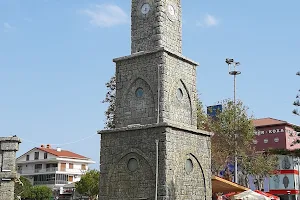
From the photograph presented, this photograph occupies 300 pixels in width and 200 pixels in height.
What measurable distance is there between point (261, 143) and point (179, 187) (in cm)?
3122

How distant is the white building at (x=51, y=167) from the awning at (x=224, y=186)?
3177 centimetres

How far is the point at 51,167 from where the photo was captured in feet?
172

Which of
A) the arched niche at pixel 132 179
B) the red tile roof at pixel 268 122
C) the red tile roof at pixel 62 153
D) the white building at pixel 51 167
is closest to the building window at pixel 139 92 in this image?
the arched niche at pixel 132 179

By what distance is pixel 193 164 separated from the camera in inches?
671

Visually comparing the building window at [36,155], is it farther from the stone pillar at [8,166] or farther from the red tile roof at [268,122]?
the stone pillar at [8,166]

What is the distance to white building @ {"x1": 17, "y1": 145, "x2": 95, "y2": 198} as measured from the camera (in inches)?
2046

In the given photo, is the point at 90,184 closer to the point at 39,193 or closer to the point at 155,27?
the point at 39,193

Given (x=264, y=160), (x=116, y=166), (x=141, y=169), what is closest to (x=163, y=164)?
(x=141, y=169)

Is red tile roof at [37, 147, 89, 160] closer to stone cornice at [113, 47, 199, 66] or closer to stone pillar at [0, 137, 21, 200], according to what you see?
stone pillar at [0, 137, 21, 200]

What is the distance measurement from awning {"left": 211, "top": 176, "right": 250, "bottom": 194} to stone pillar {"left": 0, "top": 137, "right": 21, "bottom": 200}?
8.71m

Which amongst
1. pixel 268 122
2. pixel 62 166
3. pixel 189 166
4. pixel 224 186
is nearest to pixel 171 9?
pixel 189 166

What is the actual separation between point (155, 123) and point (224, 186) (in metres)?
6.77

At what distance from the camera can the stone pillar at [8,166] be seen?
17.0 m

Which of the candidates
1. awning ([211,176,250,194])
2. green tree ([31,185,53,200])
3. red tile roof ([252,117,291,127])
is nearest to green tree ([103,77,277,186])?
awning ([211,176,250,194])
